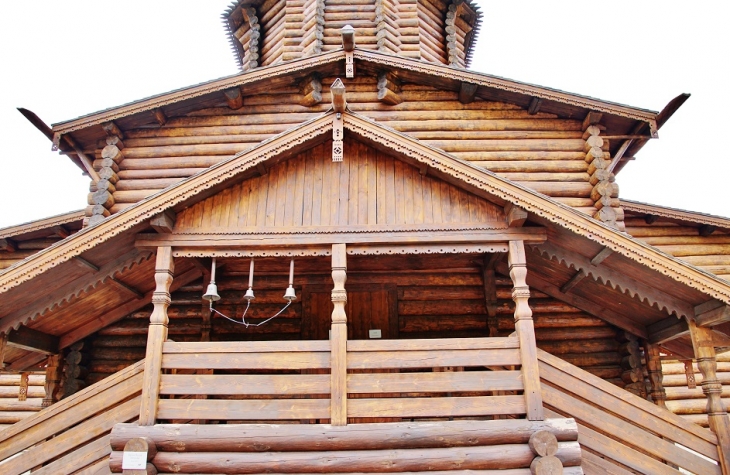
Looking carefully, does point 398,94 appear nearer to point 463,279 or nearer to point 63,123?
point 463,279

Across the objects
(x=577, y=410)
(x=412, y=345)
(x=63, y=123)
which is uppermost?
(x=63, y=123)

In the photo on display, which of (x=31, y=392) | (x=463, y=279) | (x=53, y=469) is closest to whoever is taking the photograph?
(x=53, y=469)

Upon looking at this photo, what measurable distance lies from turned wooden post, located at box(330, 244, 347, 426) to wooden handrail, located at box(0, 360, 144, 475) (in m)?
2.57

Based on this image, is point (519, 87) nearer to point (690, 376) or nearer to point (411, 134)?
point (411, 134)

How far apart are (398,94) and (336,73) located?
54.1 inches

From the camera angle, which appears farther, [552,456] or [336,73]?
[336,73]

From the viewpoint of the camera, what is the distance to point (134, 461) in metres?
6.09

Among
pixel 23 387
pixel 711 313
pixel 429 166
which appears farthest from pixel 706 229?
pixel 23 387

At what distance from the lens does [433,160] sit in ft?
23.3

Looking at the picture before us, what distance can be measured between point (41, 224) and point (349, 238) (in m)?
7.21

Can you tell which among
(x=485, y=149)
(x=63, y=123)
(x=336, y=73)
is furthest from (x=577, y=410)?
(x=63, y=123)

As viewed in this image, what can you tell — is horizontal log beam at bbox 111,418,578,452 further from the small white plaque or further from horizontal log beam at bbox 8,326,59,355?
horizontal log beam at bbox 8,326,59,355

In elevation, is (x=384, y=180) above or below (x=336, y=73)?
below

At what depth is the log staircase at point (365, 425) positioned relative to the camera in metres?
6.26
